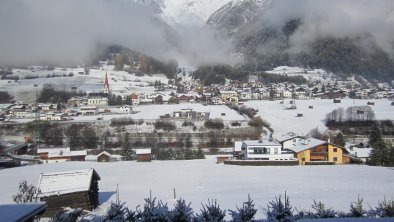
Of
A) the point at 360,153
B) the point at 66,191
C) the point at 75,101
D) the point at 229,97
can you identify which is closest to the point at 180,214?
the point at 66,191

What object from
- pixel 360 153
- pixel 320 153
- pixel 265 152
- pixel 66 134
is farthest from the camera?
pixel 66 134

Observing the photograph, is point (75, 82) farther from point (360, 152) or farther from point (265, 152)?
point (360, 152)

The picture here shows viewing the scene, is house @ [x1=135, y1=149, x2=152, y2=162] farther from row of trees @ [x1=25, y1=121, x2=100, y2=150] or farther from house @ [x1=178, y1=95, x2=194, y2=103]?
house @ [x1=178, y1=95, x2=194, y2=103]

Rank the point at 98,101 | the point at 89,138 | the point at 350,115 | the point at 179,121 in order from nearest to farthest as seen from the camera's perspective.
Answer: the point at 89,138, the point at 179,121, the point at 350,115, the point at 98,101

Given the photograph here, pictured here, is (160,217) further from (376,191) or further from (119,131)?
(119,131)

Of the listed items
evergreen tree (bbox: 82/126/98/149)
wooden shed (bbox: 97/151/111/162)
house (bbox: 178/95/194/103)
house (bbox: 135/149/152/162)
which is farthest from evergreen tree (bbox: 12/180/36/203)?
house (bbox: 178/95/194/103)
